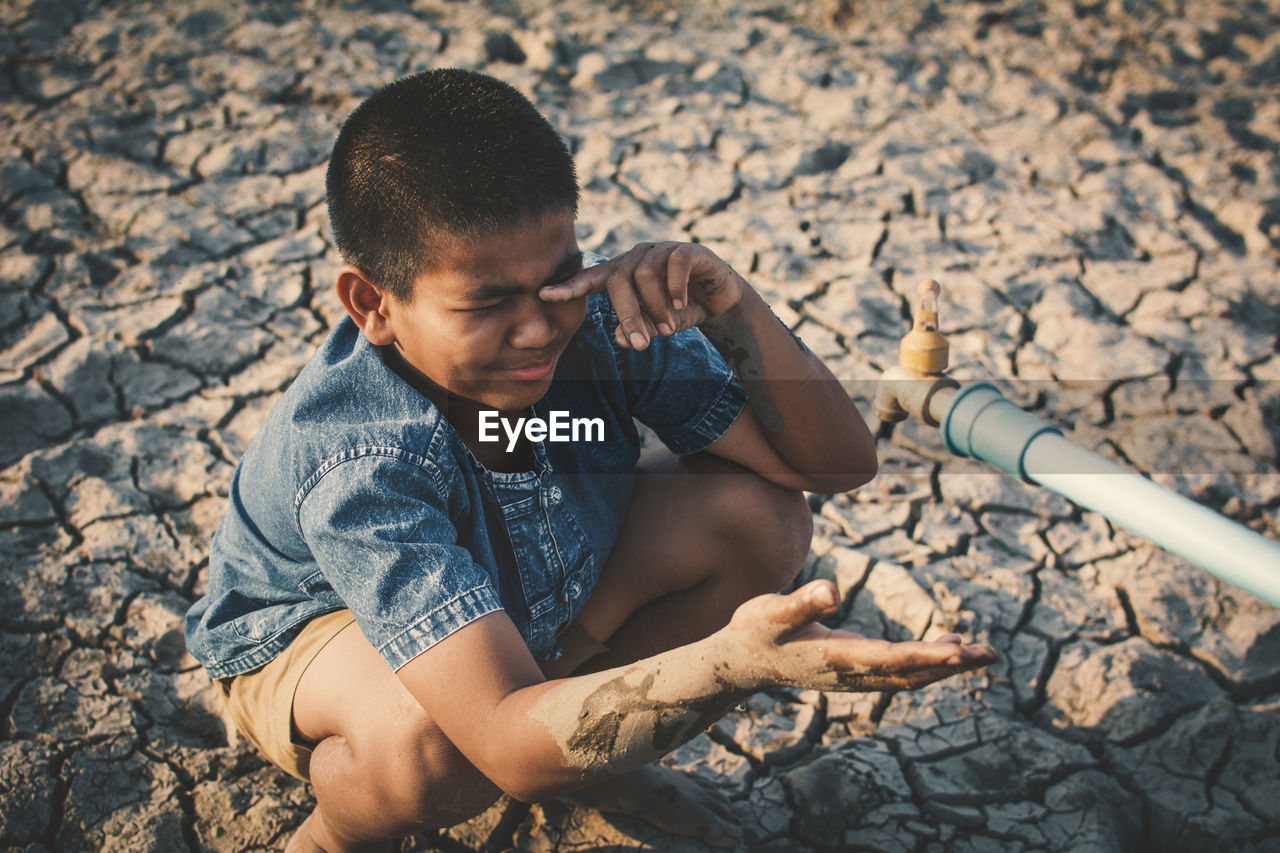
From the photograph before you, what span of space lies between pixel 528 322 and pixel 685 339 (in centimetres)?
39

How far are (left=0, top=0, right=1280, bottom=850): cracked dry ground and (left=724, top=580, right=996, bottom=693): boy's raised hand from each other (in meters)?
0.86

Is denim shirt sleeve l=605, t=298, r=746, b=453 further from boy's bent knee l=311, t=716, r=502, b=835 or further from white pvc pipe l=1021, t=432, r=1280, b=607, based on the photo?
boy's bent knee l=311, t=716, r=502, b=835

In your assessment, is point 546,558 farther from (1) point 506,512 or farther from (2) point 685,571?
(2) point 685,571

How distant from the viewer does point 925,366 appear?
1.73m

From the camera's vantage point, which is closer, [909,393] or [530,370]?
[530,370]

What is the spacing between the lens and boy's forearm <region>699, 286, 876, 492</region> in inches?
59.2

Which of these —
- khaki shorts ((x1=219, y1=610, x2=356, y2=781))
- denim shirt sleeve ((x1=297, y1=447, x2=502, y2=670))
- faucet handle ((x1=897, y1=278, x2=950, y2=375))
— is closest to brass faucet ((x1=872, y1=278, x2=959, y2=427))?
faucet handle ((x1=897, y1=278, x2=950, y2=375))

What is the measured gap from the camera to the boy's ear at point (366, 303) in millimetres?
1306

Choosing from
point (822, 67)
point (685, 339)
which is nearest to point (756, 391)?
point (685, 339)

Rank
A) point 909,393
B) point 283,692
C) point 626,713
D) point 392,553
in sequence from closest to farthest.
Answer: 1. point 626,713
2. point 392,553
3. point 283,692
4. point 909,393

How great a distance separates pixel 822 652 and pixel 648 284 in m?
0.59

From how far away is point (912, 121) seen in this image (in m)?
3.56

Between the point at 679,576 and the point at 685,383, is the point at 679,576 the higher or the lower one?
the lower one

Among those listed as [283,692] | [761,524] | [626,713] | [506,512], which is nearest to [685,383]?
[761,524]
